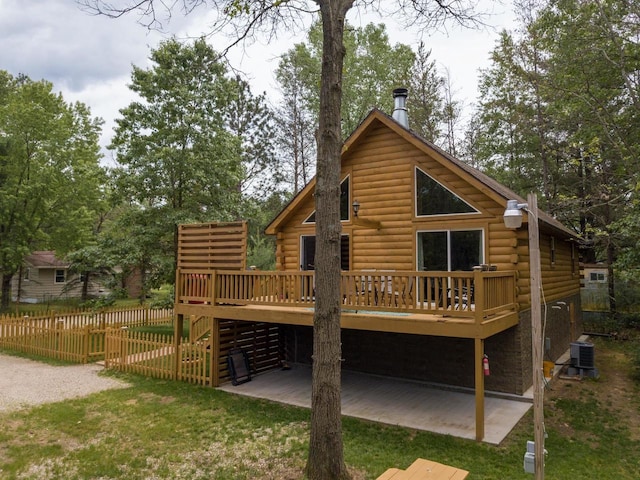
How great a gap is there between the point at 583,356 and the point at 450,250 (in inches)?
190

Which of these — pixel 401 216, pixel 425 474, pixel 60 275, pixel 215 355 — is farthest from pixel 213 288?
pixel 60 275

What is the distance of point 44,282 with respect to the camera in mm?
33750

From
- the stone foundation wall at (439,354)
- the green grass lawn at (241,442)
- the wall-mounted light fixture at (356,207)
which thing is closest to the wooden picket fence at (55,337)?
the green grass lawn at (241,442)

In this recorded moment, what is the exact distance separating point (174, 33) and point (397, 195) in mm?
6704

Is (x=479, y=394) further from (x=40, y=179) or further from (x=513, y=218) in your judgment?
(x=40, y=179)

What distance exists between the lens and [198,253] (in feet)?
35.8

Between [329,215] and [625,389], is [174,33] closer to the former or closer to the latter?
[329,215]

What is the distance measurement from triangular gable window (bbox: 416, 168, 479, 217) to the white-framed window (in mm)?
33931

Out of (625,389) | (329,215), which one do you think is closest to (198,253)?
(329,215)

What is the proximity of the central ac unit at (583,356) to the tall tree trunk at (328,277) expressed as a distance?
8882 mm

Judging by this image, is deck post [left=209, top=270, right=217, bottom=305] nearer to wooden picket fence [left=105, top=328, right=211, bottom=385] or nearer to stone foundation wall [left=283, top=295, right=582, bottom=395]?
wooden picket fence [left=105, top=328, right=211, bottom=385]

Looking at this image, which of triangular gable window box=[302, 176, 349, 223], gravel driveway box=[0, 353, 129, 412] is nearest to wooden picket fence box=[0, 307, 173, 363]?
gravel driveway box=[0, 353, 129, 412]

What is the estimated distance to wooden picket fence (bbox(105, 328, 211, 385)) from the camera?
10.6 meters

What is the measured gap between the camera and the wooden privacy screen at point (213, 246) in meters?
10.3
